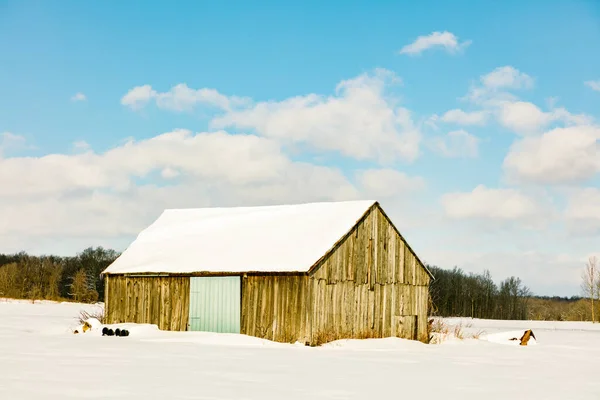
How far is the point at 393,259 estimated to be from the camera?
34812 mm

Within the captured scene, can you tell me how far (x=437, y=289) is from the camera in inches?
5015

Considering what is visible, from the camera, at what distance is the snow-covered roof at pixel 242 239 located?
31.8 m

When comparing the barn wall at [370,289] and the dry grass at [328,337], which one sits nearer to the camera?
the dry grass at [328,337]

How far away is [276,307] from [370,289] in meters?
4.86

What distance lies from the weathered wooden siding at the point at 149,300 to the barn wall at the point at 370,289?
6.43 meters

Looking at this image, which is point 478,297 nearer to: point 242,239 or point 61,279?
point 61,279

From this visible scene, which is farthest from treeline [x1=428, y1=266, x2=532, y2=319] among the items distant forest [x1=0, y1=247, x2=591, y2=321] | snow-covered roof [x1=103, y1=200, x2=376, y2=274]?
snow-covered roof [x1=103, y1=200, x2=376, y2=274]

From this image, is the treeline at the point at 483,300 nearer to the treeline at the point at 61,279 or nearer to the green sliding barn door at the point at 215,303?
the treeline at the point at 61,279

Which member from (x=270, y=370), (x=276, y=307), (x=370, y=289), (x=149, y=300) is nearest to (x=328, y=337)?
(x=276, y=307)

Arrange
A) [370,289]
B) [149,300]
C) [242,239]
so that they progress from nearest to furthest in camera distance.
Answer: [370,289] → [149,300] → [242,239]

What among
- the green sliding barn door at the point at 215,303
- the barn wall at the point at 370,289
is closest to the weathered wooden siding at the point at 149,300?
the green sliding barn door at the point at 215,303

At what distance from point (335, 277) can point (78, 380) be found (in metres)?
16.8

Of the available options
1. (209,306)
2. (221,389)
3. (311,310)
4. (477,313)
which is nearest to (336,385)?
(221,389)

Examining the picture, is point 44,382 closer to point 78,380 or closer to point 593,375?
point 78,380
